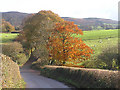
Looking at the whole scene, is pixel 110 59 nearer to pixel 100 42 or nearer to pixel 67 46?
pixel 67 46

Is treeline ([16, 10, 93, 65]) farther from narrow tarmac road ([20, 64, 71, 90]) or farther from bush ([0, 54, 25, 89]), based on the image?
bush ([0, 54, 25, 89])

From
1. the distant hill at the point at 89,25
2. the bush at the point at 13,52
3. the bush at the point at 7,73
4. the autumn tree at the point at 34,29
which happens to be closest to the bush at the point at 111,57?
the bush at the point at 7,73

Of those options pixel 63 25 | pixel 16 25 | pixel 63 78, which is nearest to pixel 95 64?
pixel 63 78

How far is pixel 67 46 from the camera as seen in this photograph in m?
23.6

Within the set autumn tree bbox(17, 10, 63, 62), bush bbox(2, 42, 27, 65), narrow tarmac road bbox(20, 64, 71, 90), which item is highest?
autumn tree bbox(17, 10, 63, 62)

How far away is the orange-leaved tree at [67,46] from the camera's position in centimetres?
2338

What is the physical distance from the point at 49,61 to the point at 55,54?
16.7ft

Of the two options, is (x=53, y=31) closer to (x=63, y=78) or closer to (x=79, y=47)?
(x=79, y=47)

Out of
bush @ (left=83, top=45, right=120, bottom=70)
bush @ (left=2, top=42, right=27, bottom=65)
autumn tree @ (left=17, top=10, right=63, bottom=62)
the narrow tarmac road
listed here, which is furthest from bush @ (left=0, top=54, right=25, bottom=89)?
bush @ (left=2, top=42, right=27, bottom=65)

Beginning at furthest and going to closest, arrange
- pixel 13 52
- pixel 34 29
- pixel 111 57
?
pixel 34 29 → pixel 13 52 → pixel 111 57

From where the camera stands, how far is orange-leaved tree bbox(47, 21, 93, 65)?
2338 centimetres

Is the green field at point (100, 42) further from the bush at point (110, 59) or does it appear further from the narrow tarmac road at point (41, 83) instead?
the narrow tarmac road at point (41, 83)

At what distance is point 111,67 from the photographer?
65.2ft

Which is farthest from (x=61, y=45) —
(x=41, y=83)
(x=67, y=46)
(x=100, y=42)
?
(x=100, y=42)
